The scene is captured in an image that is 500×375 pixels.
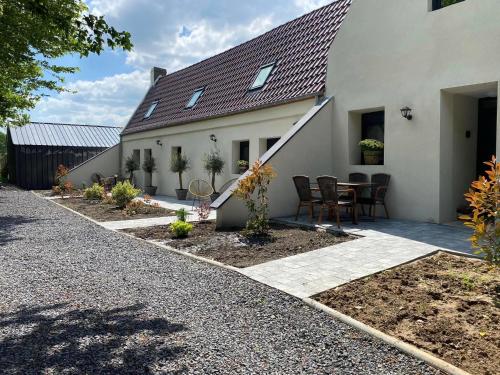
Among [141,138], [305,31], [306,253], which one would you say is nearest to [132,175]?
[141,138]

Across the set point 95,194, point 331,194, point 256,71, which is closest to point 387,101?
point 331,194

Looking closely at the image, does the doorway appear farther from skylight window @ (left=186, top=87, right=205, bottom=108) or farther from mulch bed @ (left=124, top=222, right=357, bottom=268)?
skylight window @ (left=186, top=87, right=205, bottom=108)

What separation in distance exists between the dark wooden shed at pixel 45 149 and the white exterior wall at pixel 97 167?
11.9ft

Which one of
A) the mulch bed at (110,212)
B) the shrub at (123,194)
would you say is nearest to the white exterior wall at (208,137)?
the mulch bed at (110,212)

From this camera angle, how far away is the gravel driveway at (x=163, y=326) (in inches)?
118

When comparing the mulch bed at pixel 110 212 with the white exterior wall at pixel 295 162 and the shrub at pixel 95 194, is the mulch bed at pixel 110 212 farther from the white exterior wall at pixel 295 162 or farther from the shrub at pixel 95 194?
the white exterior wall at pixel 295 162

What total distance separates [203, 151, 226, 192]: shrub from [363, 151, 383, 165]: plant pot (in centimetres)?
610

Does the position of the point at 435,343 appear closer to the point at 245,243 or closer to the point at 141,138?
the point at 245,243

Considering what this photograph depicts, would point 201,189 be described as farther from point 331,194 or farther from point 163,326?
point 163,326

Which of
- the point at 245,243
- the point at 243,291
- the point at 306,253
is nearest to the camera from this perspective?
the point at 243,291

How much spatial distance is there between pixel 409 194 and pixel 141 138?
1591 cm

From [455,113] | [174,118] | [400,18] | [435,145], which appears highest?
[400,18]

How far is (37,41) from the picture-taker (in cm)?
947

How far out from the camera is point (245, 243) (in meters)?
7.39
